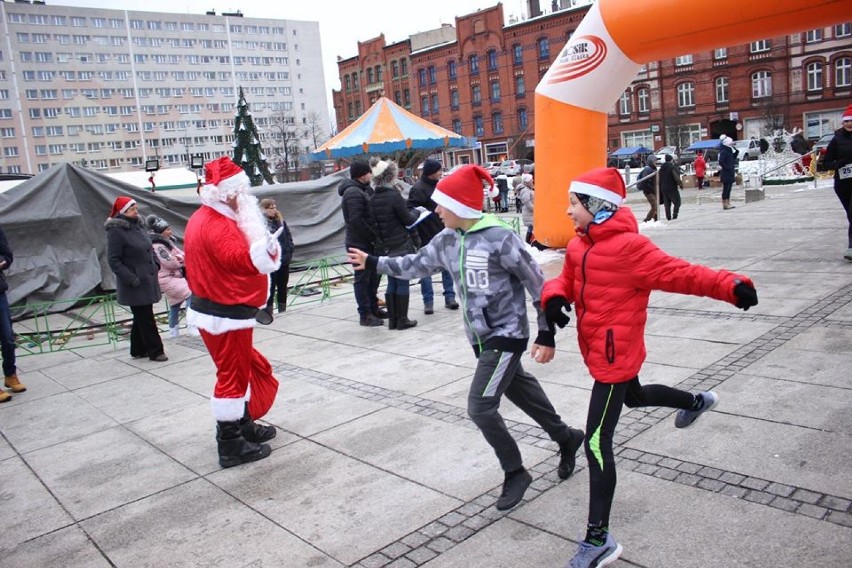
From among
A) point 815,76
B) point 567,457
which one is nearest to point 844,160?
point 567,457

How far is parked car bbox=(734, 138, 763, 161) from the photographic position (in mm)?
40019

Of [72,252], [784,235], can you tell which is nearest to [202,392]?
[72,252]

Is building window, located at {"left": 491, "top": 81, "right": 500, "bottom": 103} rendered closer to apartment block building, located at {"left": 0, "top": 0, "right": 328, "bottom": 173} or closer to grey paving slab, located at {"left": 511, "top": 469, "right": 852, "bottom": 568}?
apartment block building, located at {"left": 0, "top": 0, "right": 328, "bottom": 173}

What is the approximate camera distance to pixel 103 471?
486 cm

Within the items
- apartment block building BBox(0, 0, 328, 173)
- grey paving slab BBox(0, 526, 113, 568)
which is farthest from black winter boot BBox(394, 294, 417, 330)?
apartment block building BBox(0, 0, 328, 173)

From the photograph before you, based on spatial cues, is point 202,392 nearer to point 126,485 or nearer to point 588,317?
point 126,485

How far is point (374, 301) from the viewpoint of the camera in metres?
9.17

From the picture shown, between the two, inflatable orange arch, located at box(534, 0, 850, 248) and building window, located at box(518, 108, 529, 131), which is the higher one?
building window, located at box(518, 108, 529, 131)

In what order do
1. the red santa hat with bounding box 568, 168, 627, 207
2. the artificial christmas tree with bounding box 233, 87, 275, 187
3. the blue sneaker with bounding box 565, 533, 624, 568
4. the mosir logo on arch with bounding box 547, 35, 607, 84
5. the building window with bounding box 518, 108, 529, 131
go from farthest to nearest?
the building window with bounding box 518, 108, 529, 131, the artificial christmas tree with bounding box 233, 87, 275, 187, the mosir logo on arch with bounding box 547, 35, 607, 84, the red santa hat with bounding box 568, 168, 627, 207, the blue sneaker with bounding box 565, 533, 624, 568

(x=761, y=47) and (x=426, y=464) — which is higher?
(x=761, y=47)

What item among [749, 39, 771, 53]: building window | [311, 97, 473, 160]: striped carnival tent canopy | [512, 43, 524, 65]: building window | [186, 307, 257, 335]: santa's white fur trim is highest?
[512, 43, 524, 65]: building window

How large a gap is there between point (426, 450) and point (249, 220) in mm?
1919

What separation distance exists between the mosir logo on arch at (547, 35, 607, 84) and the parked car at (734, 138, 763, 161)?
3190 centimetres

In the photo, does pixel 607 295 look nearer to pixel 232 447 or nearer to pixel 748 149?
pixel 232 447
